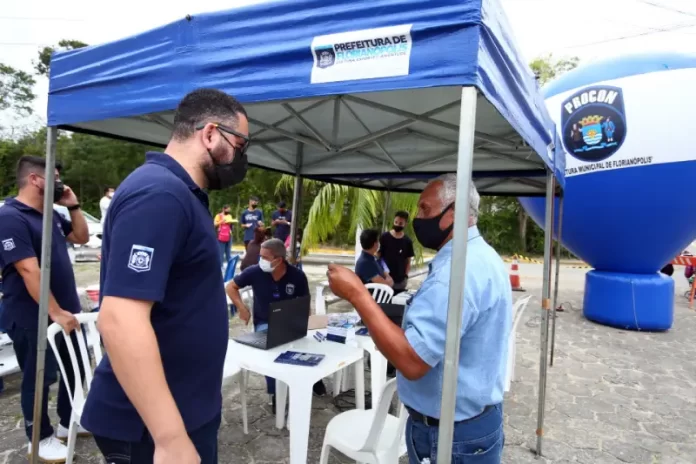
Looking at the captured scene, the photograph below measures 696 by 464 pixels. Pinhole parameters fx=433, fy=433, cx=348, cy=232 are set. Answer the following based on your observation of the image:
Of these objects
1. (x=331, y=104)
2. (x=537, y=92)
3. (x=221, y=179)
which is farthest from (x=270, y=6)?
(x=537, y=92)

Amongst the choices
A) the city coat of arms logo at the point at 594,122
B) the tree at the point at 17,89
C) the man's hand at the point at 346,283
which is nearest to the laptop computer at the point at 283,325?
the man's hand at the point at 346,283

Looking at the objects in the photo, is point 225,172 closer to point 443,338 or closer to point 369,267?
point 443,338

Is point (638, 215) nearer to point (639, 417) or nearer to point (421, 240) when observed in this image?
point (639, 417)

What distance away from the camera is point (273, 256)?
342cm

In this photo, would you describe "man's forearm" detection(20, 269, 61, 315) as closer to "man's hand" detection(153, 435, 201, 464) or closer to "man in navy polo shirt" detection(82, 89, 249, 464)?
"man in navy polo shirt" detection(82, 89, 249, 464)

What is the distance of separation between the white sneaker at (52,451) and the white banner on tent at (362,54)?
8.91ft

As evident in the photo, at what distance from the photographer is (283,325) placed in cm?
282

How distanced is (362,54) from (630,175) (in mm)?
5865

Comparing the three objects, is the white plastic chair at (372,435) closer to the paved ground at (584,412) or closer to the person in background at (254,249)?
the paved ground at (584,412)

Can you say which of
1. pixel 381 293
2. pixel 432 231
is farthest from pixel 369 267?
pixel 432 231

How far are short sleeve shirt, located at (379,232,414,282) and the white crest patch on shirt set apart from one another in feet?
16.6

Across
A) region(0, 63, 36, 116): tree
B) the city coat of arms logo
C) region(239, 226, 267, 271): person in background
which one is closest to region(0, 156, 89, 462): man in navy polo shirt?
region(239, 226, 267, 271): person in background

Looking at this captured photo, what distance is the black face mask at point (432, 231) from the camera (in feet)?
5.49

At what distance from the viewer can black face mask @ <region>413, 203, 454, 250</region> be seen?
167 cm
